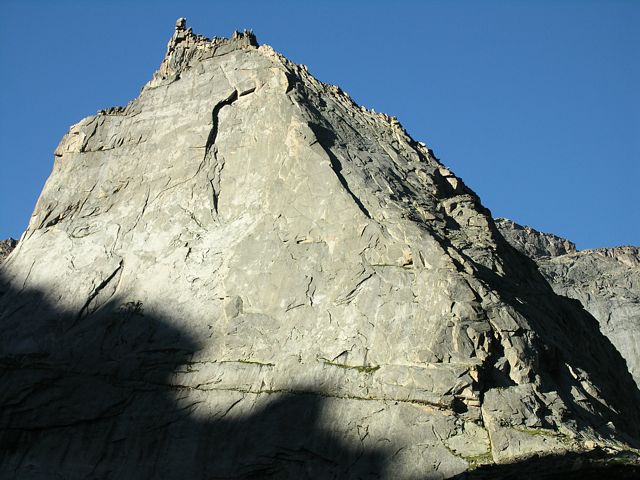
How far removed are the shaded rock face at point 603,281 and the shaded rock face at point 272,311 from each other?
109ft

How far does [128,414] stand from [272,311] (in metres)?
5.90

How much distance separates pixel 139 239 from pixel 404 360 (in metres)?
13.0

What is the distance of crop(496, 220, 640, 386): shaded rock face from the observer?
7494 cm

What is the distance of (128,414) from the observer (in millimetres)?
33031

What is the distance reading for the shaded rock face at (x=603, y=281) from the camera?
74.9m

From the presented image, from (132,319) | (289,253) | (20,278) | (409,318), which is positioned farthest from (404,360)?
(20,278)

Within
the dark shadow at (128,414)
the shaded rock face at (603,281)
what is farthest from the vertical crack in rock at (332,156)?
the shaded rock face at (603,281)

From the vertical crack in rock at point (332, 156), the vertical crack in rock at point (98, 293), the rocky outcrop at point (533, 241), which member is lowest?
the vertical crack in rock at point (98, 293)

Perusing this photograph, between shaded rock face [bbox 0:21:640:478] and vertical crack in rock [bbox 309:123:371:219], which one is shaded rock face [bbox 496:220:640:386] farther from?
vertical crack in rock [bbox 309:123:371:219]

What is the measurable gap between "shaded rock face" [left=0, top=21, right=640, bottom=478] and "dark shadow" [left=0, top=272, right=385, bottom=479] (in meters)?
0.07

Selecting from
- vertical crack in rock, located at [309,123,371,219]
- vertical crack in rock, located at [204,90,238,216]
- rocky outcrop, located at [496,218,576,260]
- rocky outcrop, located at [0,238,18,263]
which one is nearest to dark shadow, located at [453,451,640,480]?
vertical crack in rock, located at [309,123,371,219]

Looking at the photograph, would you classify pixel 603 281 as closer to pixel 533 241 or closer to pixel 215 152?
pixel 533 241

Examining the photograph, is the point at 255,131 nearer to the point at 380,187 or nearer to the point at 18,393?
the point at 380,187

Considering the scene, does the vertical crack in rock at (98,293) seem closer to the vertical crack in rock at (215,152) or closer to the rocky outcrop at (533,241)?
the vertical crack in rock at (215,152)
